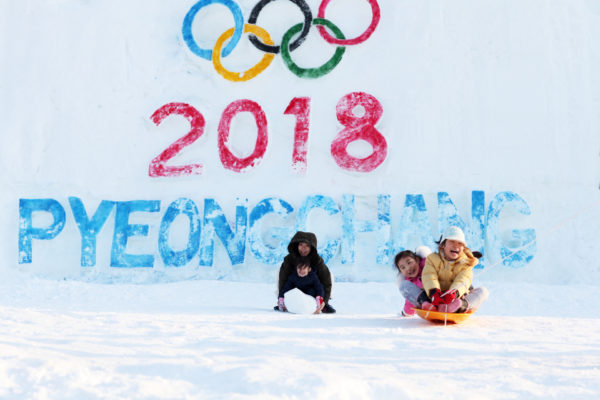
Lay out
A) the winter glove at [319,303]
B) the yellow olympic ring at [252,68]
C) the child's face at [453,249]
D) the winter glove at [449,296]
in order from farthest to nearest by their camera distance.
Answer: the yellow olympic ring at [252,68] → the winter glove at [319,303] → the child's face at [453,249] → the winter glove at [449,296]

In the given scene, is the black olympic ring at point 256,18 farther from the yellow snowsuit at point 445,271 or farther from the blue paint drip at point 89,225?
the yellow snowsuit at point 445,271

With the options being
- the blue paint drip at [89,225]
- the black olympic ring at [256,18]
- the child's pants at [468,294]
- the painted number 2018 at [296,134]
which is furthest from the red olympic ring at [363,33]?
the child's pants at [468,294]

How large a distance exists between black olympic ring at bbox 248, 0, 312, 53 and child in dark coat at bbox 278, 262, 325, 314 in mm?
2633

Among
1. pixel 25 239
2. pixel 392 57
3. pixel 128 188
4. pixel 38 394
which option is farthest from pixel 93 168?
pixel 38 394

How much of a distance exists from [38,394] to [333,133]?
4.41m

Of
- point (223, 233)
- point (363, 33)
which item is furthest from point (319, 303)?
point (363, 33)

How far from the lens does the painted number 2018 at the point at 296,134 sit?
19.1ft

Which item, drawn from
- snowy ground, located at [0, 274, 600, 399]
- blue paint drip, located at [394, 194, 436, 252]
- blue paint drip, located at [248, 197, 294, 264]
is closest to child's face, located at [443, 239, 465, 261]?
snowy ground, located at [0, 274, 600, 399]

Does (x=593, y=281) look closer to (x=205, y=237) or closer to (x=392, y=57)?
(x=392, y=57)

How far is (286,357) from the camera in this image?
7.28 feet

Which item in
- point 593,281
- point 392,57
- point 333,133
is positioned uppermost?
point 392,57

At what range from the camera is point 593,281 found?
18.3 feet

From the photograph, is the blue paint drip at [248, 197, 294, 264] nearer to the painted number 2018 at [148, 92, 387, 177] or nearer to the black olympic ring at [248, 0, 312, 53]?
the painted number 2018 at [148, 92, 387, 177]

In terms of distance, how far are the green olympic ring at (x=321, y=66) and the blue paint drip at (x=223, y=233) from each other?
1.27m
